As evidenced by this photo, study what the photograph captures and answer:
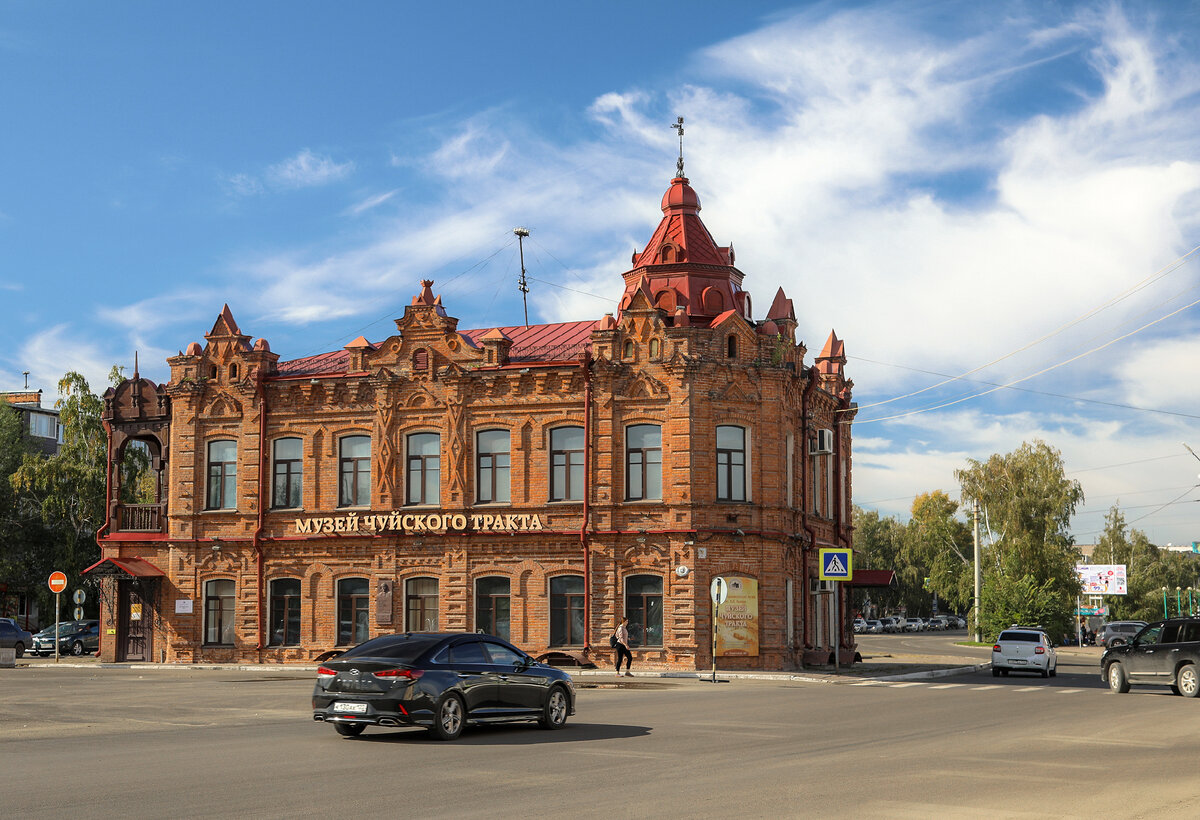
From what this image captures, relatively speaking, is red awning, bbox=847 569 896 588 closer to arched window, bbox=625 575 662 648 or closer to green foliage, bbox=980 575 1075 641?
arched window, bbox=625 575 662 648

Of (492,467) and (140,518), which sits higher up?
(492,467)

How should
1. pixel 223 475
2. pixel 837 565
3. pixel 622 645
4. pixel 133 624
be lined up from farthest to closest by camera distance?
1. pixel 133 624
2. pixel 223 475
3. pixel 837 565
4. pixel 622 645

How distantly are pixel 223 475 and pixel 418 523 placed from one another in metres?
7.50

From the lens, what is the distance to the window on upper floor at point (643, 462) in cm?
3691

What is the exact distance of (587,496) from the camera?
3700 cm

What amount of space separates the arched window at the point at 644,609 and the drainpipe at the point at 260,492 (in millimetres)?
12166

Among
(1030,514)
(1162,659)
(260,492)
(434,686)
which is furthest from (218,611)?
(1030,514)

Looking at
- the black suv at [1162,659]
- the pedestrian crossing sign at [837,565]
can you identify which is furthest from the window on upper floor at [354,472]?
the black suv at [1162,659]

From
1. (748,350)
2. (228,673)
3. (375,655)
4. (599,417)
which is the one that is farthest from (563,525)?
(375,655)

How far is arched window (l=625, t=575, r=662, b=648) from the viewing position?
36406 mm

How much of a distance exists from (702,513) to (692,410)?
3028mm

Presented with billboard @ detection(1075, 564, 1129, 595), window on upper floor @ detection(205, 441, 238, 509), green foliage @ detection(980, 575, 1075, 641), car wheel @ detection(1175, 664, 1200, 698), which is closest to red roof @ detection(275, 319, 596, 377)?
window on upper floor @ detection(205, 441, 238, 509)

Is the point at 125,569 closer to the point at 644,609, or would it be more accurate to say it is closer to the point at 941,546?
the point at 644,609

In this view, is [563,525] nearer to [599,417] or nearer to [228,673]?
[599,417]
